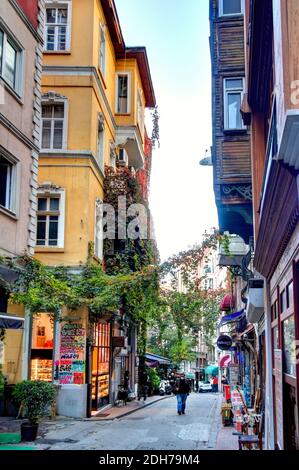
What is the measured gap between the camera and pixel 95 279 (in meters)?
19.9

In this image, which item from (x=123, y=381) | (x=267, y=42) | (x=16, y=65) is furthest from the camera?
(x=123, y=381)

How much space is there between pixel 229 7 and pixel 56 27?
8.23 m

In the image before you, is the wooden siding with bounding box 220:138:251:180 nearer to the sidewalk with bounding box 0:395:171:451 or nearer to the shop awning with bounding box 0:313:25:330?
the shop awning with bounding box 0:313:25:330

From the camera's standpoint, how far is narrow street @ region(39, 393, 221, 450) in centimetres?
1294

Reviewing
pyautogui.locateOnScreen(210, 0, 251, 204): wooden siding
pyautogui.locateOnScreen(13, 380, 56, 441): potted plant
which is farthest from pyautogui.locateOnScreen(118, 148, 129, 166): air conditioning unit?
pyautogui.locateOnScreen(13, 380, 56, 441): potted plant

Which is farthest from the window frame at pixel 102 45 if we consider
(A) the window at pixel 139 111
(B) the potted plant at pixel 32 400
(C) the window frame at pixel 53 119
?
(B) the potted plant at pixel 32 400

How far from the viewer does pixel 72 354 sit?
19.5 m

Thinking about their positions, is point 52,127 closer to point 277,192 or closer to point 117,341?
point 117,341

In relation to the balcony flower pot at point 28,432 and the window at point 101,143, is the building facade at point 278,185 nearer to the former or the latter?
the balcony flower pot at point 28,432

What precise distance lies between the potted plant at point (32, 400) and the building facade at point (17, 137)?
6.99 feet

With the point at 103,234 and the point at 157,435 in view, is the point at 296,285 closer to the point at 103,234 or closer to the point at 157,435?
the point at 157,435

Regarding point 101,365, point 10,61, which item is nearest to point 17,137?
point 10,61

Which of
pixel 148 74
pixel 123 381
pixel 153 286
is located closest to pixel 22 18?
pixel 153 286

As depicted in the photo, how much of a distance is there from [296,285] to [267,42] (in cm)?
346
